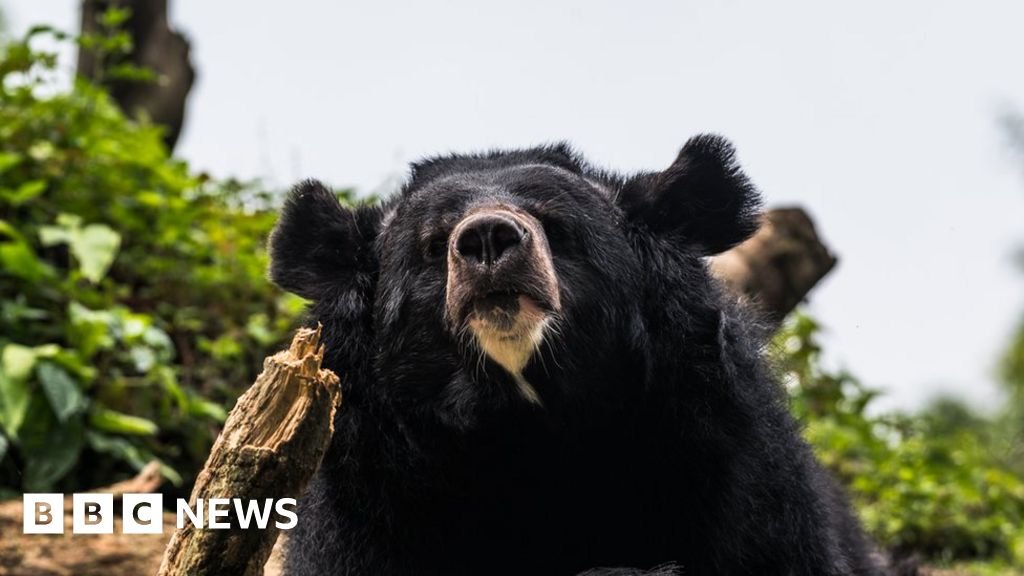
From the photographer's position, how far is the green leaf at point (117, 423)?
22.2 feet

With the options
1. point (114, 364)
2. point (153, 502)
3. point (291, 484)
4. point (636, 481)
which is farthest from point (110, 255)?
point (291, 484)

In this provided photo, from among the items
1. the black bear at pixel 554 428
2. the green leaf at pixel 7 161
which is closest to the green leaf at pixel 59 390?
the green leaf at pixel 7 161

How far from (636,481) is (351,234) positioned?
1.32 metres

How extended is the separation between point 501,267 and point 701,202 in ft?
3.56

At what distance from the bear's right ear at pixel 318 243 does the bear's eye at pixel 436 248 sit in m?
0.40

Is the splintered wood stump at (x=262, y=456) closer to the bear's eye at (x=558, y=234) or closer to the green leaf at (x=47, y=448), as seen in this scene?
the bear's eye at (x=558, y=234)

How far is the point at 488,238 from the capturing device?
3537mm

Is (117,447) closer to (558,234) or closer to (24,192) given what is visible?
(24,192)

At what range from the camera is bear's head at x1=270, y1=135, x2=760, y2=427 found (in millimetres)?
3607

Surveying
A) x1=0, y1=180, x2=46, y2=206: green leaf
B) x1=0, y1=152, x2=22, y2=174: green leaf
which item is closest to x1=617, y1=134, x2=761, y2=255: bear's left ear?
x1=0, y1=180, x2=46, y2=206: green leaf

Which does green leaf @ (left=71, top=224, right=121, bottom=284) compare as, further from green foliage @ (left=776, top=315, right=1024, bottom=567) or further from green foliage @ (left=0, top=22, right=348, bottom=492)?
green foliage @ (left=776, top=315, right=1024, bottom=567)

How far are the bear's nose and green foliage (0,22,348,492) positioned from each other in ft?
11.9

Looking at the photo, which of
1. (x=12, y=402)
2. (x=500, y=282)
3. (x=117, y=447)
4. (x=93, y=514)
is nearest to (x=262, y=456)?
(x=500, y=282)

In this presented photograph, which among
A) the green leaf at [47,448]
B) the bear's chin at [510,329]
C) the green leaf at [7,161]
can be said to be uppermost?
the green leaf at [7,161]
